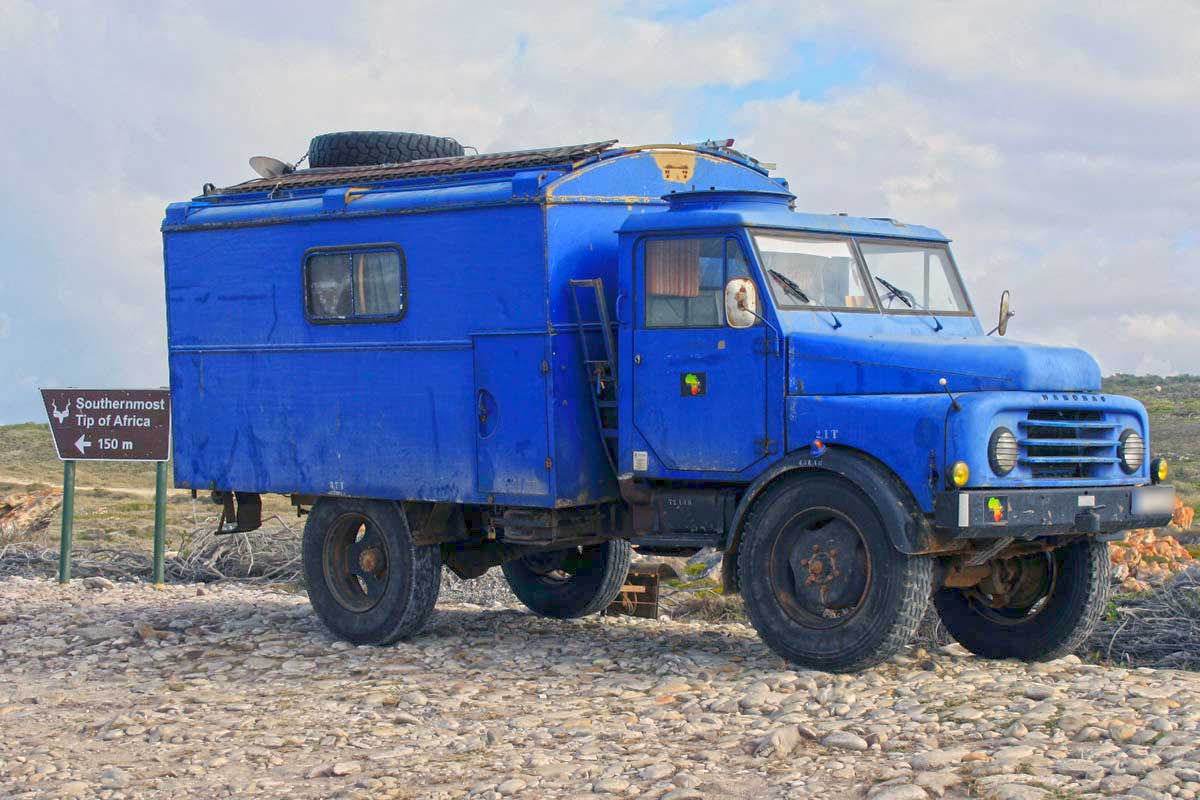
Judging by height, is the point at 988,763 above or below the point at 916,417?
below

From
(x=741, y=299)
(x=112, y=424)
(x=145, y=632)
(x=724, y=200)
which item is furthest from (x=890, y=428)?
(x=112, y=424)

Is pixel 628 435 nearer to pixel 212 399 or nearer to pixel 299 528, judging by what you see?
pixel 212 399

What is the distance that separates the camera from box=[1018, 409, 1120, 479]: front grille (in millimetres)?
9344

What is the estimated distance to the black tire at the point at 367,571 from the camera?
11.8 m

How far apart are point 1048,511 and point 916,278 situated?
239cm

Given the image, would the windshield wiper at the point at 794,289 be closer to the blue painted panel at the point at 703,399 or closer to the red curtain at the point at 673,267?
the blue painted panel at the point at 703,399

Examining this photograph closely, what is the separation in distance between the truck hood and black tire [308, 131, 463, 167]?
16.5 feet

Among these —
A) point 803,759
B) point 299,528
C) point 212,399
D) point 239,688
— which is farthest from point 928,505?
point 299,528

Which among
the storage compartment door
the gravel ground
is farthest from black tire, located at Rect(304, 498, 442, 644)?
the storage compartment door

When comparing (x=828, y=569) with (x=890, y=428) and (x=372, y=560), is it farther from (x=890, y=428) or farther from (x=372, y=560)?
(x=372, y=560)

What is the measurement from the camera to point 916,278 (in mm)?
11102

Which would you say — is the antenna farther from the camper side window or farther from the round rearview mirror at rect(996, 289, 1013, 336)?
the round rearview mirror at rect(996, 289, 1013, 336)

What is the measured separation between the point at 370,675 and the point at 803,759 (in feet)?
12.5

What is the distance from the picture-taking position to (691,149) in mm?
11938
